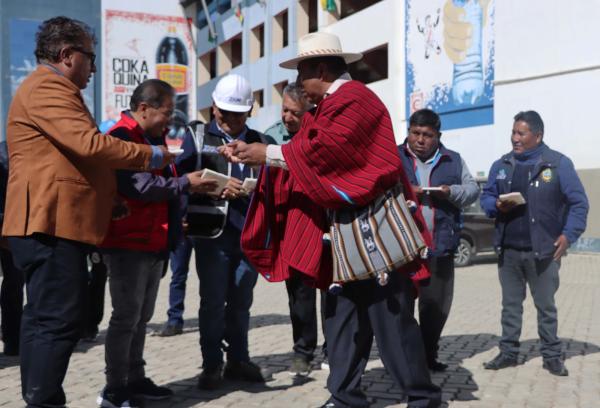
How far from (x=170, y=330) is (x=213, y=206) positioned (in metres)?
2.81

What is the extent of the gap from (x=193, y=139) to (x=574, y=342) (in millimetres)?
4356

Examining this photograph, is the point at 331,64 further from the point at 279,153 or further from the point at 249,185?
the point at 249,185

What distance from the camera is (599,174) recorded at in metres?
19.4

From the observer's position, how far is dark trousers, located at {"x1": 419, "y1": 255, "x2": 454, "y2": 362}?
5.87 meters

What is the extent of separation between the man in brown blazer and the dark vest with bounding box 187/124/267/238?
1.30 meters

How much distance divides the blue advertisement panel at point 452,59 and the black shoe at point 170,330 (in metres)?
17.0

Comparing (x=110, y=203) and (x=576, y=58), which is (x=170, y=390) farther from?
(x=576, y=58)

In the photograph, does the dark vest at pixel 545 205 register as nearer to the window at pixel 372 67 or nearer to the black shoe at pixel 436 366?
the black shoe at pixel 436 366

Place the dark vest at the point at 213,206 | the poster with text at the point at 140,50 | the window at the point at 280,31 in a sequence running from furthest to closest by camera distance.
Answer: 1. the poster with text at the point at 140,50
2. the window at the point at 280,31
3. the dark vest at the point at 213,206

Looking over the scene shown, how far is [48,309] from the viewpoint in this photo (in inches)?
152

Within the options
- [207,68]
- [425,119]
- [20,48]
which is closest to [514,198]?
[425,119]

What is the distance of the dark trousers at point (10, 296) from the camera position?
6625 mm

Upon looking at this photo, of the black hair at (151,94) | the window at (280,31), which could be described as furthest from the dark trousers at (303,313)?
the window at (280,31)

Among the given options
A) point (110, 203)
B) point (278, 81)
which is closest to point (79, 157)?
point (110, 203)
